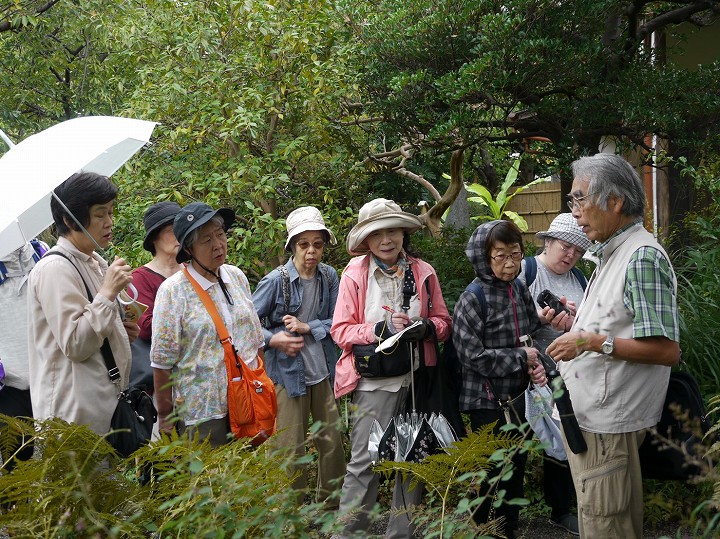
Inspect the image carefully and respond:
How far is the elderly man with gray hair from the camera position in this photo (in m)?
3.54

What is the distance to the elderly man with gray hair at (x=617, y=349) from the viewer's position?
11.6 ft

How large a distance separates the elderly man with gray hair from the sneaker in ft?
5.50

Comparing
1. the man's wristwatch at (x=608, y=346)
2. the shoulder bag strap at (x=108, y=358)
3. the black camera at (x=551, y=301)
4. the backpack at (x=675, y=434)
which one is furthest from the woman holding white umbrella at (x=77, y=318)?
the backpack at (x=675, y=434)

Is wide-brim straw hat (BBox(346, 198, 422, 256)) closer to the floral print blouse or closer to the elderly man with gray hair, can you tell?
the floral print blouse

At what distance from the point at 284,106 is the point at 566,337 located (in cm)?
513

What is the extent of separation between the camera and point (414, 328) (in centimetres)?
495

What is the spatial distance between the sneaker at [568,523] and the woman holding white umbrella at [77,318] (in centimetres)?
298

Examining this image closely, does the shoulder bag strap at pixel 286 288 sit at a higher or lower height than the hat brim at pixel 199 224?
lower

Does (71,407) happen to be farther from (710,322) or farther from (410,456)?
(710,322)

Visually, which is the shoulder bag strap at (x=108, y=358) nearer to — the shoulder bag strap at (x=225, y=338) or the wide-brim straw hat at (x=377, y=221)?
the shoulder bag strap at (x=225, y=338)

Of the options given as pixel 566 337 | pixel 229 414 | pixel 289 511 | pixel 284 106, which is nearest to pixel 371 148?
pixel 284 106

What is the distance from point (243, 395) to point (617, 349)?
77.1 inches

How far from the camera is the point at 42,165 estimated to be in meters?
4.19

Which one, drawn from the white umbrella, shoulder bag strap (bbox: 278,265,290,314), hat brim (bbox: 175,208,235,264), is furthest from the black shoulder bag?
shoulder bag strap (bbox: 278,265,290,314)
